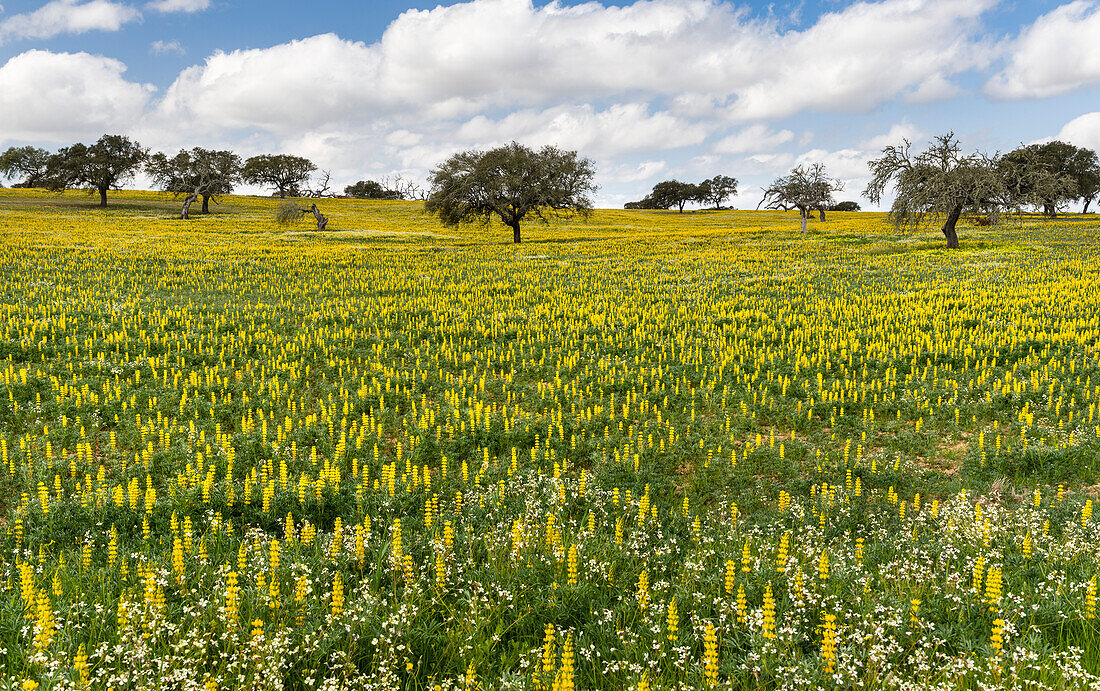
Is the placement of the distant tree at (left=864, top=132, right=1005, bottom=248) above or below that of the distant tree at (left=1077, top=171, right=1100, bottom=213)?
below

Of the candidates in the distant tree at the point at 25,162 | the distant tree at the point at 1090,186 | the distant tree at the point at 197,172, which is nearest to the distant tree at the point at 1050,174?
the distant tree at the point at 1090,186

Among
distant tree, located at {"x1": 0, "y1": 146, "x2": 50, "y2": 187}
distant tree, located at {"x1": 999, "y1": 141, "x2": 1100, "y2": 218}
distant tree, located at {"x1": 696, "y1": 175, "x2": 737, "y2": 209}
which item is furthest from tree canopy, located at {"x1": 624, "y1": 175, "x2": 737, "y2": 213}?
distant tree, located at {"x1": 0, "y1": 146, "x2": 50, "y2": 187}

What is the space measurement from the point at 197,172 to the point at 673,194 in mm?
94317

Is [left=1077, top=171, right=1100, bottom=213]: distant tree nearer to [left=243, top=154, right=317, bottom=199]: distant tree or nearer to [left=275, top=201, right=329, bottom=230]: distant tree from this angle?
[left=275, top=201, right=329, bottom=230]: distant tree

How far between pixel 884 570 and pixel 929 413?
20.3 feet

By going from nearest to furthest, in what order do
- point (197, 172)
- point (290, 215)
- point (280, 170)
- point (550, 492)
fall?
point (550, 492) < point (290, 215) < point (197, 172) < point (280, 170)

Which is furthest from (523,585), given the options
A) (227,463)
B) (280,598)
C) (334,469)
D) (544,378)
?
(544,378)

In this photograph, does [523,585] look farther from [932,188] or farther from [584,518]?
[932,188]

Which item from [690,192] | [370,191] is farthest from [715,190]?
[370,191]

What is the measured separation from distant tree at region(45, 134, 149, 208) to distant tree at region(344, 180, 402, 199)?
6705cm

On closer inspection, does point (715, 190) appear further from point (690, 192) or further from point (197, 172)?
point (197, 172)

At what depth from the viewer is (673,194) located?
440 ft

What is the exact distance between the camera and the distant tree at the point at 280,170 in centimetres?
10000

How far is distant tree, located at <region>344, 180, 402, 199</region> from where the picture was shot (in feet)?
476
